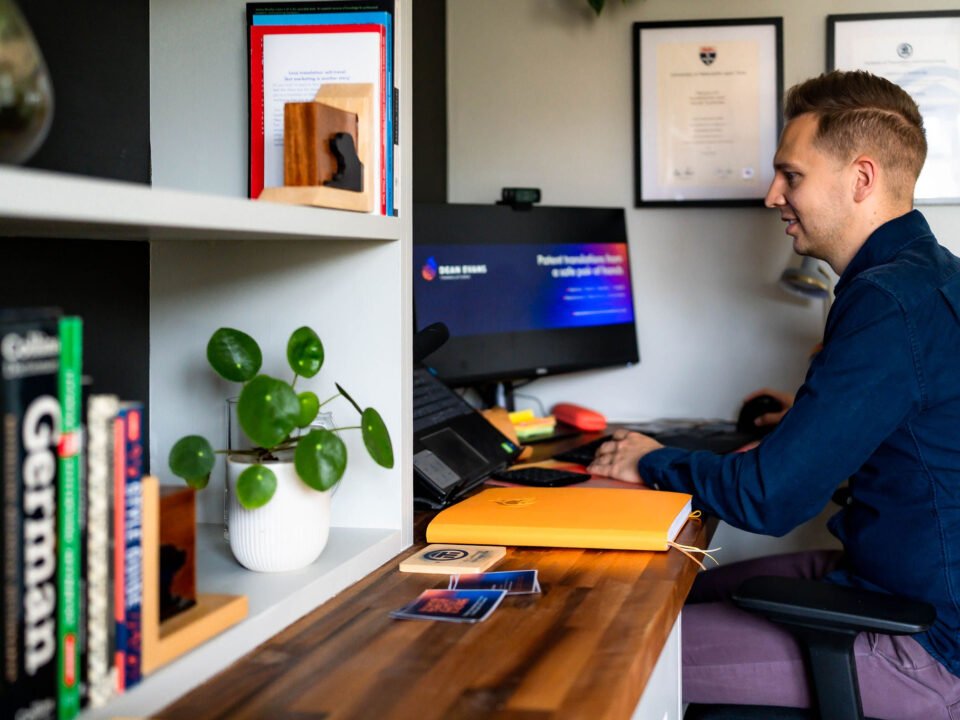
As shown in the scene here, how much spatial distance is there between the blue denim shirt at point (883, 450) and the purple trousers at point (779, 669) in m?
0.05

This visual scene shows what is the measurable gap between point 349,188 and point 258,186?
0.19 m

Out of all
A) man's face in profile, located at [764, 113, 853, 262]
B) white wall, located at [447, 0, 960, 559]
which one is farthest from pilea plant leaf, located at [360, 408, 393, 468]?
white wall, located at [447, 0, 960, 559]

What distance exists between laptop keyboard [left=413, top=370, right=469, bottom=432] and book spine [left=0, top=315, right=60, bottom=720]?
1.10 meters

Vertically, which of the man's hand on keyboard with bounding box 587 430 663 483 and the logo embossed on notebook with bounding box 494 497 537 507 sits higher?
the man's hand on keyboard with bounding box 587 430 663 483

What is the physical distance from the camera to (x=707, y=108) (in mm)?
2941

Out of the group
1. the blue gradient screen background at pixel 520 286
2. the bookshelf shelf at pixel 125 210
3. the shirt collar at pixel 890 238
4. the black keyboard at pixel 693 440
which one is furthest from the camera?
the blue gradient screen background at pixel 520 286

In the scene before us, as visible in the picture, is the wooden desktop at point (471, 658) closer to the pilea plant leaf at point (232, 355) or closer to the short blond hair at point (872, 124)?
the pilea plant leaf at point (232, 355)

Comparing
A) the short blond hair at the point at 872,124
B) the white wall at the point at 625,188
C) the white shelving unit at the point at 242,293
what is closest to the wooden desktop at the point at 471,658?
the white shelving unit at the point at 242,293

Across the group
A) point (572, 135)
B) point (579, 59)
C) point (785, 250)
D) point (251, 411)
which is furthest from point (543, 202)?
point (251, 411)

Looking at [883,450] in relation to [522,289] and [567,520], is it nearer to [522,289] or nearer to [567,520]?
[567,520]

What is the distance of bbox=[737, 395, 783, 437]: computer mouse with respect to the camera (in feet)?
9.02

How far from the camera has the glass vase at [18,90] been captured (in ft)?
2.49

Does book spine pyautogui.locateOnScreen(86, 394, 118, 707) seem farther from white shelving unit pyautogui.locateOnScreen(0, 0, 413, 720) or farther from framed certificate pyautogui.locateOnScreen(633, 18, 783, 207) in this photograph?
framed certificate pyautogui.locateOnScreen(633, 18, 783, 207)

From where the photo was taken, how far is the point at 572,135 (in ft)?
9.95
